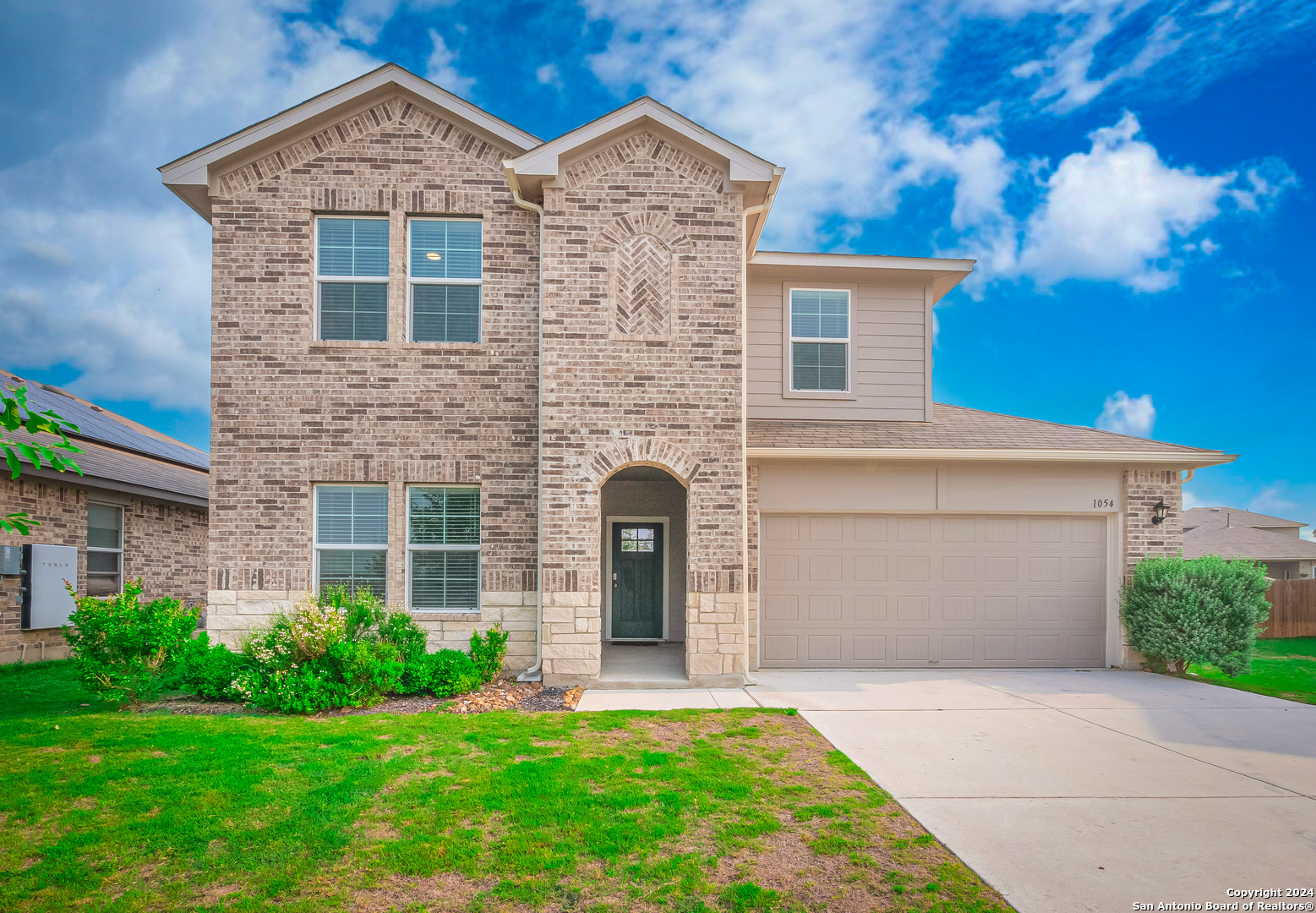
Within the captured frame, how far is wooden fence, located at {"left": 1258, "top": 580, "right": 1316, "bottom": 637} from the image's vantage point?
1689 centimetres

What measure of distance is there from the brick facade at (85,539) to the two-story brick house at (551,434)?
12.4 feet

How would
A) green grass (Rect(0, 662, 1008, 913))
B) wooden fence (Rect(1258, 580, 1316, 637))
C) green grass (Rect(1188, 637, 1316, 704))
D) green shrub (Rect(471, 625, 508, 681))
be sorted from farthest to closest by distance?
wooden fence (Rect(1258, 580, 1316, 637))
green grass (Rect(1188, 637, 1316, 704))
green shrub (Rect(471, 625, 508, 681))
green grass (Rect(0, 662, 1008, 913))

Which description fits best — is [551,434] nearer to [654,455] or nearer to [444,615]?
[654,455]

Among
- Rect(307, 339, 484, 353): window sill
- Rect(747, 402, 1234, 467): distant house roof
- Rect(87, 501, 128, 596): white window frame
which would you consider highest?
Rect(307, 339, 484, 353): window sill

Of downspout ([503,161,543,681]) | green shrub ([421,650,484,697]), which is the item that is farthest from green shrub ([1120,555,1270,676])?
green shrub ([421,650,484,697])

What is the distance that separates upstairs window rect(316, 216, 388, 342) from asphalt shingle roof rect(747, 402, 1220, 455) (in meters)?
5.45

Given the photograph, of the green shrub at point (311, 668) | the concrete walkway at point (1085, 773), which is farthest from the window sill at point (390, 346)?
the concrete walkway at point (1085, 773)

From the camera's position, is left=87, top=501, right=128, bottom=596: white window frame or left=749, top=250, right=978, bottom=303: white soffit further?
left=87, top=501, right=128, bottom=596: white window frame

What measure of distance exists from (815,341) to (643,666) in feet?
18.7

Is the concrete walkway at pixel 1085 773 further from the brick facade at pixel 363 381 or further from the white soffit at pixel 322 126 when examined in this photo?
the white soffit at pixel 322 126

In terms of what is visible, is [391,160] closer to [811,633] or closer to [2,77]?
[811,633]

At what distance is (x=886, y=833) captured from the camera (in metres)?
4.24

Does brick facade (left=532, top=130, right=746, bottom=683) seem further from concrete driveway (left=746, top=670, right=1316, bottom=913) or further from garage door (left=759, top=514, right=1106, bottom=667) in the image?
concrete driveway (left=746, top=670, right=1316, bottom=913)

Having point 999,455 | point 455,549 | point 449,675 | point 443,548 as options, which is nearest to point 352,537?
point 443,548
